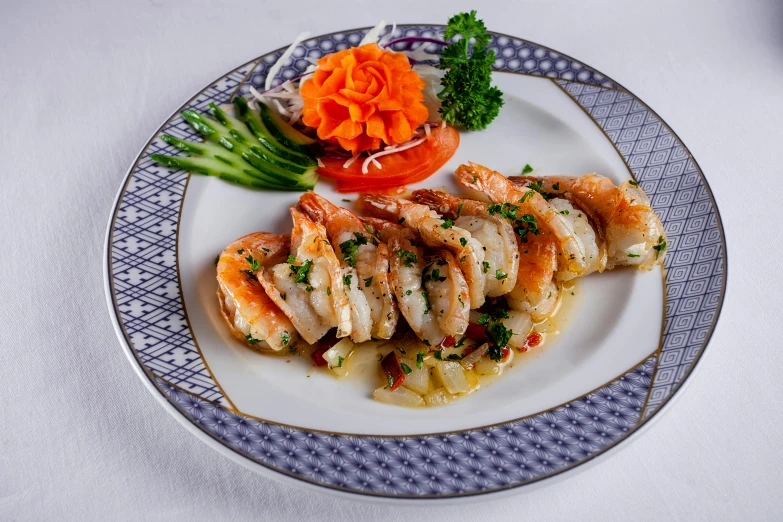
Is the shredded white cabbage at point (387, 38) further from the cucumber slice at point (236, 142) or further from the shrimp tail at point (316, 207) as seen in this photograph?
the shrimp tail at point (316, 207)

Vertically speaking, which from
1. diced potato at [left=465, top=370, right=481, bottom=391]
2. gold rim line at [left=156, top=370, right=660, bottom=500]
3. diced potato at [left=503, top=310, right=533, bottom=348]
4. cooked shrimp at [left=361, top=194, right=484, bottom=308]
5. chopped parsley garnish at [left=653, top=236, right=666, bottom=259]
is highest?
chopped parsley garnish at [left=653, top=236, right=666, bottom=259]

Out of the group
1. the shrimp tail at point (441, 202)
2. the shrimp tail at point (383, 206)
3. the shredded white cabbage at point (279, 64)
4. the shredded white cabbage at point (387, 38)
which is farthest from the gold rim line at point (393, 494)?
the shredded white cabbage at point (387, 38)

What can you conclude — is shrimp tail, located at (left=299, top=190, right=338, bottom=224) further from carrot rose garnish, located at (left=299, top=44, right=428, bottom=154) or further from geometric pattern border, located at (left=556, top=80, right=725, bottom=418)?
geometric pattern border, located at (left=556, top=80, right=725, bottom=418)

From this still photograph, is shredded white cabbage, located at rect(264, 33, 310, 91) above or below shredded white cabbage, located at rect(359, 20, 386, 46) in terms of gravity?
below

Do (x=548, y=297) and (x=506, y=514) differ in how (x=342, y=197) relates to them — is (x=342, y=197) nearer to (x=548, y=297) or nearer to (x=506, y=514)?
(x=548, y=297)

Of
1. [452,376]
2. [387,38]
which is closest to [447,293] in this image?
[452,376]

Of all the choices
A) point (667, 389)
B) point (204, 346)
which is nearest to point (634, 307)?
point (667, 389)

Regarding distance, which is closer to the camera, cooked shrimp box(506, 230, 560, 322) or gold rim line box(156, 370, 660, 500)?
gold rim line box(156, 370, 660, 500)

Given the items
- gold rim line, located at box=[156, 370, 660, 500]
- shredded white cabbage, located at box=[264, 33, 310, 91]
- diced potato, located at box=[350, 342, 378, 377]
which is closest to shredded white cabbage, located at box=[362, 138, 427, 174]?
shredded white cabbage, located at box=[264, 33, 310, 91]
